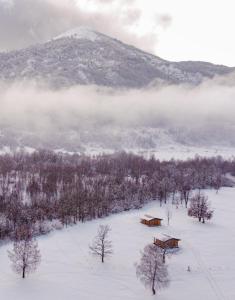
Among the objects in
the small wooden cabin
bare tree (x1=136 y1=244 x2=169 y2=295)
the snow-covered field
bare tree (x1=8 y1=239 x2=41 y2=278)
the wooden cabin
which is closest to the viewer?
bare tree (x1=136 y1=244 x2=169 y2=295)

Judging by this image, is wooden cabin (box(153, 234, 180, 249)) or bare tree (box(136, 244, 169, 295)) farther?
wooden cabin (box(153, 234, 180, 249))

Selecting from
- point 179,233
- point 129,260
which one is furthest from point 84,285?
point 179,233

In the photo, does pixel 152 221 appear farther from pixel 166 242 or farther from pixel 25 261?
pixel 25 261

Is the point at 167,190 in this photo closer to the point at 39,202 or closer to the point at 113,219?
the point at 113,219

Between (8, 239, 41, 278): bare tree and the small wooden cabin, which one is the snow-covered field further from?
the small wooden cabin

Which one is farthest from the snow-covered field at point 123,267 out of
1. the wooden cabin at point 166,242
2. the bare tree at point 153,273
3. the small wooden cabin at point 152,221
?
the wooden cabin at point 166,242

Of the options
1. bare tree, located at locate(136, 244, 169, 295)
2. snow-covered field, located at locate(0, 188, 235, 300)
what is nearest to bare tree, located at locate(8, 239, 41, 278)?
snow-covered field, located at locate(0, 188, 235, 300)
